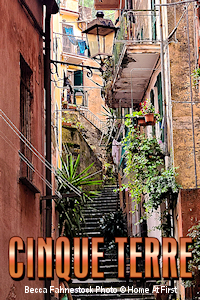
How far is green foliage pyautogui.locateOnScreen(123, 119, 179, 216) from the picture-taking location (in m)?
11.0

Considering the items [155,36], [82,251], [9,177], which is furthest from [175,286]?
[155,36]

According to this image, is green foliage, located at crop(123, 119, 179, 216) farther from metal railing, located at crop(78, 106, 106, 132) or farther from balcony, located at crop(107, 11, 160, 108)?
metal railing, located at crop(78, 106, 106, 132)

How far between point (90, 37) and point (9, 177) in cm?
406

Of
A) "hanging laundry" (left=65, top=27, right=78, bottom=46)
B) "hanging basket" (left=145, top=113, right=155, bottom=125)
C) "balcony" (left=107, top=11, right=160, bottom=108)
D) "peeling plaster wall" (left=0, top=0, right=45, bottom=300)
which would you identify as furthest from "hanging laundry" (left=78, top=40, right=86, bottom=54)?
"peeling plaster wall" (left=0, top=0, right=45, bottom=300)

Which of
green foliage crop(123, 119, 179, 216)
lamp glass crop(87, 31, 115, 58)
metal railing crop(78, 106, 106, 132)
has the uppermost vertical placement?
metal railing crop(78, 106, 106, 132)

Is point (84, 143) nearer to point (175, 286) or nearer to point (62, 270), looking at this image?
point (175, 286)

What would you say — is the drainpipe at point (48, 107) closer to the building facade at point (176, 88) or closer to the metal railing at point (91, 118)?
the building facade at point (176, 88)

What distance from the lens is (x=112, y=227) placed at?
713 inches

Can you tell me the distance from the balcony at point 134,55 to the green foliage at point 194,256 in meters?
4.74

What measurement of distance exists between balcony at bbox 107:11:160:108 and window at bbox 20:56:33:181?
3.29 metres

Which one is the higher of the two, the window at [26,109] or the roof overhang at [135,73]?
the roof overhang at [135,73]

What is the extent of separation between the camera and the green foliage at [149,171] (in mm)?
11039

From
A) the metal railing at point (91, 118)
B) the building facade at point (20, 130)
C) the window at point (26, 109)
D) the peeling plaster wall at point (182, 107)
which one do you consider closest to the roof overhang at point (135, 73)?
the peeling plaster wall at point (182, 107)

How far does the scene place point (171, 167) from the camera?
1152cm
